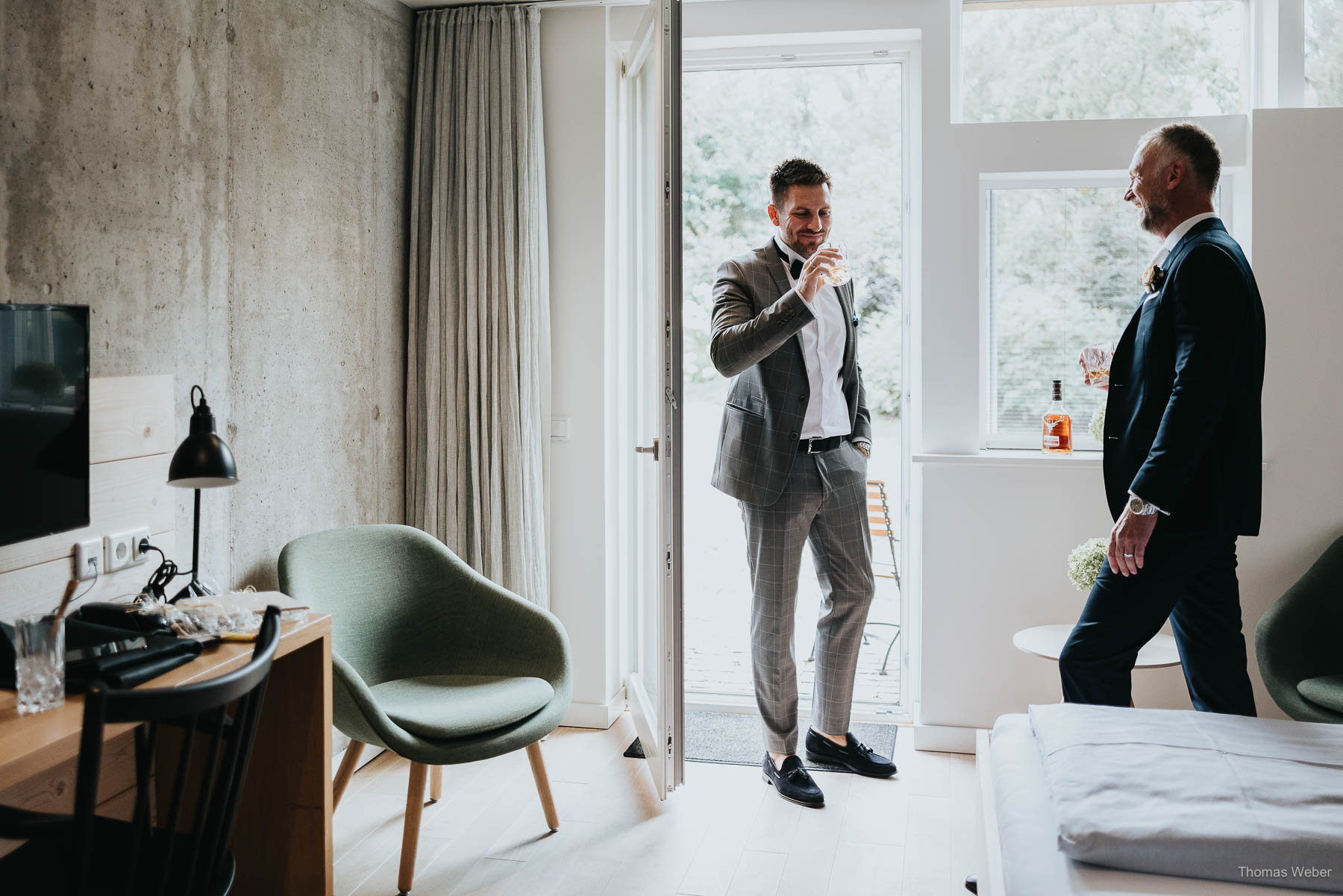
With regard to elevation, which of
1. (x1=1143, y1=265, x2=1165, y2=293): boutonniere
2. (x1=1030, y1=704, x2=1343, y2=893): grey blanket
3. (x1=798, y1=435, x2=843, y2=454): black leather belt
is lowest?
(x1=1030, y1=704, x2=1343, y2=893): grey blanket

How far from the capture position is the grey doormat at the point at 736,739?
3.23 meters

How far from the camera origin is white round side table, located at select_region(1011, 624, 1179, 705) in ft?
9.09

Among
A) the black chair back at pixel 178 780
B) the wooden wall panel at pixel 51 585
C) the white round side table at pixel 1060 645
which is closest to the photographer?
the black chair back at pixel 178 780

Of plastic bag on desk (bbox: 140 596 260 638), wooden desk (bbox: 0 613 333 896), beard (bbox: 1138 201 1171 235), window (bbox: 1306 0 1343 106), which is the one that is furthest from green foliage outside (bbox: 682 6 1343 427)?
plastic bag on desk (bbox: 140 596 260 638)

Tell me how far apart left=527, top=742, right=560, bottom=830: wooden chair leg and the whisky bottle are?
1.88m

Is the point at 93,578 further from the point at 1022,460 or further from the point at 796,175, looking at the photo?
the point at 1022,460

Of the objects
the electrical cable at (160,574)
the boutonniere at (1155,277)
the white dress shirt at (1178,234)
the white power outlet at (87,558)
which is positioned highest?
the white dress shirt at (1178,234)

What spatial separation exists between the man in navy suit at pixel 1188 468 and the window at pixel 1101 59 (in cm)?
106

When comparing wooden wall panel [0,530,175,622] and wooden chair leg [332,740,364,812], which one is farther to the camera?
wooden chair leg [332,740,364,812]

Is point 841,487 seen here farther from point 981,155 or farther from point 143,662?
point 143,662

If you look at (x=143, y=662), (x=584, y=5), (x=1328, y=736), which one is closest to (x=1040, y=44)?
(x=584, y=5)

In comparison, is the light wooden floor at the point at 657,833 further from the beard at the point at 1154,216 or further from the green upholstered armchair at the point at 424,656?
the beard at the point at 1154,216

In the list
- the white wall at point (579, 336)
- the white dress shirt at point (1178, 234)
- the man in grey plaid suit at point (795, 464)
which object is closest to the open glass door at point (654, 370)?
the white wall at point (579, 336)

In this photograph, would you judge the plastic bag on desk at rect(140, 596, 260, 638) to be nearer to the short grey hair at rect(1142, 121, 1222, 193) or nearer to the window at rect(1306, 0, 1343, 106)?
the short grey hair at rect(1142, 121, 1222, 193)
